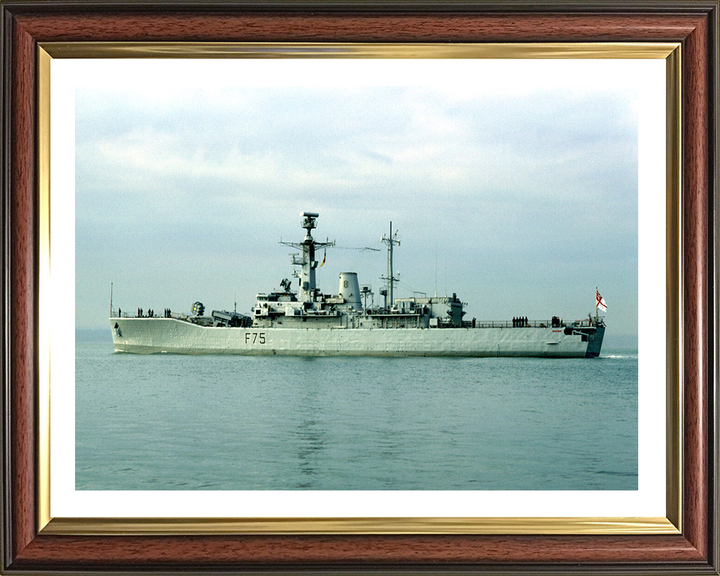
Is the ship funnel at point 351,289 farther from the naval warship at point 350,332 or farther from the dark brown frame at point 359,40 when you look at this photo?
the dark brown frame at point 359,40

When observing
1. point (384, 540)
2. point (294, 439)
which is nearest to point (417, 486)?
point (384, 540)

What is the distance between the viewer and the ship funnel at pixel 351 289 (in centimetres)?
1909

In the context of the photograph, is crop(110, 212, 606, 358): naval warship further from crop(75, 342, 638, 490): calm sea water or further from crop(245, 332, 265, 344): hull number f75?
crop(75, 342, 638, 490): calm sea water

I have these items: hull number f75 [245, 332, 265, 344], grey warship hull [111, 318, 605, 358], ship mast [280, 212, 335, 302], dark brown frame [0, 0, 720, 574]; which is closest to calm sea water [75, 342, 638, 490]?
dark brown frame [0, 0, 720, 574]

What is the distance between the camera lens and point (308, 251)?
10.4 meters

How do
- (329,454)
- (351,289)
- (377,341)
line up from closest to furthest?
1. (329,454)
2. (351,289)
3. (377,341)

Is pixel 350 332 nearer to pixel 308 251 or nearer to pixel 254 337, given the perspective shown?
pixel 254 337

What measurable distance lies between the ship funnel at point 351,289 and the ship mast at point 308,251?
94 centimetres

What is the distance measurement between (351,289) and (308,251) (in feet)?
29.2

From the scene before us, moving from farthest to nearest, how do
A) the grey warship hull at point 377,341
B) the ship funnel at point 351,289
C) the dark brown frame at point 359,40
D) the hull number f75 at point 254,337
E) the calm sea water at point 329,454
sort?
the hull number f75 at point 254,337, the ship funnel at point 351,289, the grey warship hull at point 377,341, the calm sea water at point 329,454, the dark brown frame at point 359,40

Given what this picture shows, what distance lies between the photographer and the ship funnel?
19094 mm

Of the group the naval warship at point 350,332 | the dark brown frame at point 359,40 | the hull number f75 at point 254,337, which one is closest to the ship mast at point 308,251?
the naval warship at point 350,332

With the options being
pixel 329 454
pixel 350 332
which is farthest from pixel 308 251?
pixel 350 332

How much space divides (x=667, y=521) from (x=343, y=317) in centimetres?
1839
